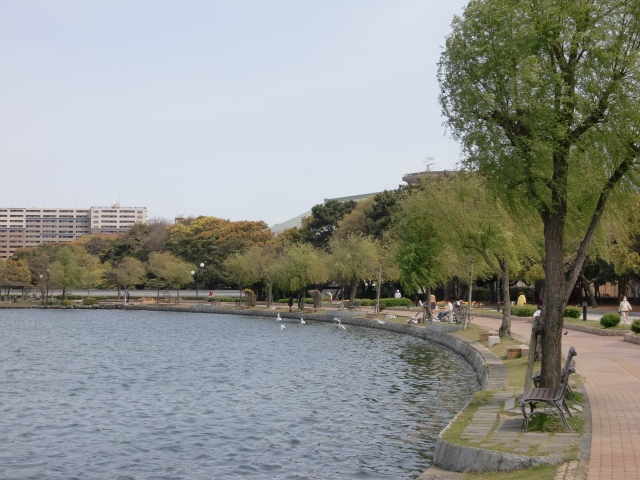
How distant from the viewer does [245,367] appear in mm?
28234

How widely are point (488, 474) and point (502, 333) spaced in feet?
64.6

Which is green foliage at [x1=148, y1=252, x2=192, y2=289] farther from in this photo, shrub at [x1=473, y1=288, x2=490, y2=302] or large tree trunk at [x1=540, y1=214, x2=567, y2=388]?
large tree trunk at [x1=540, y1=214, x2=567, y2=388]

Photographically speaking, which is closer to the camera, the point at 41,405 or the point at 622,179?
the point at 622,179

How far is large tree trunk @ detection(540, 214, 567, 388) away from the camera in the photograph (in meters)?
12.9

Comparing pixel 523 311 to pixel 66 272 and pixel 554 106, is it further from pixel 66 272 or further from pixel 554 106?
pixel 66 272

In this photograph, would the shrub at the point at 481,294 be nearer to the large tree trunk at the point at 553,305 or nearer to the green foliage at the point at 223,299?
the green foliage at the point at 223,299

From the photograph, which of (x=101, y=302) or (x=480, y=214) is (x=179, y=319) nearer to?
(x=101, y=302)

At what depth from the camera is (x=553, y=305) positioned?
43.0 feet

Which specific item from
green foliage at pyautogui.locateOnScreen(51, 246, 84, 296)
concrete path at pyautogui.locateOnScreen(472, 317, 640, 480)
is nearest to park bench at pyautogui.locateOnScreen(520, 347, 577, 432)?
concrete path at pyautogui.locateOnScreen(472, 317, 640, 480)

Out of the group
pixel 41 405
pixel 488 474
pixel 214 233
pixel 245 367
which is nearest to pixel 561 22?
pixel 488 474

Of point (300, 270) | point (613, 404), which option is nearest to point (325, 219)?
point (300, 270)

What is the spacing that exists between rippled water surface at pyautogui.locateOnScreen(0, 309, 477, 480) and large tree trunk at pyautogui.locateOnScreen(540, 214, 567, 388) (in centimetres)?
278

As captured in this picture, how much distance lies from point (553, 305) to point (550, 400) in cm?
249

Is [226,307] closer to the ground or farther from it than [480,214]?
closer to the ground
